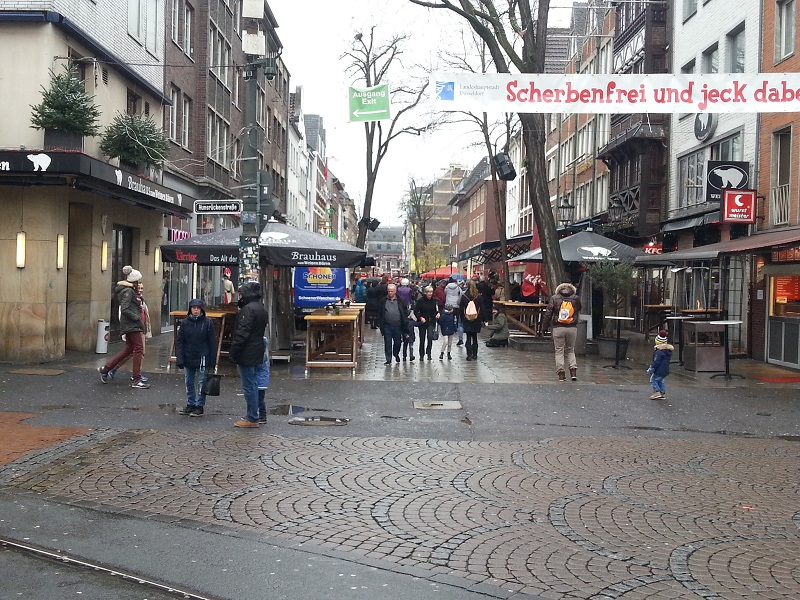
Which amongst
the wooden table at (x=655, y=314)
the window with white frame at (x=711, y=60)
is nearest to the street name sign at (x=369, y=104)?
the wooden table at (x=655, y=314)

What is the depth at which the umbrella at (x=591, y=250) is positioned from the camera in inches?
851

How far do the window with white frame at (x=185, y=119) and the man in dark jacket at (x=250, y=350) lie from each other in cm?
1823

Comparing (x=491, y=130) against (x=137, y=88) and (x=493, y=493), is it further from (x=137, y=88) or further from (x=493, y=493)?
(x=493, y=493)

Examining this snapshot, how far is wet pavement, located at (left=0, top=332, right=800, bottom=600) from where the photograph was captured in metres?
5.26

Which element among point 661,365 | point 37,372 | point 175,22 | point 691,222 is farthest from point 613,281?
point 175,22

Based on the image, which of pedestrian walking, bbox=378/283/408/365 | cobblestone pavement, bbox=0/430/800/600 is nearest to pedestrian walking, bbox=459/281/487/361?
pedestrian walking, bbox=378/283/408/365

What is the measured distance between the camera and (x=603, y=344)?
1975cm

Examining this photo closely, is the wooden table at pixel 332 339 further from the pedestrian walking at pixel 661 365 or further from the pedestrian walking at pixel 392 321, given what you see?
the pedestrian walking at pixel 661 365

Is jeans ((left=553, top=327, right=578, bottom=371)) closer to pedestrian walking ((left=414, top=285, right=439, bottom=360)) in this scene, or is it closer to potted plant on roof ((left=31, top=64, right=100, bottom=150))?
pedestrian walking ((left=414, top=285, right=439, bottom=360))

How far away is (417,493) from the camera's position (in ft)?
23.8

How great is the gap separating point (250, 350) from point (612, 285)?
40.2 feet

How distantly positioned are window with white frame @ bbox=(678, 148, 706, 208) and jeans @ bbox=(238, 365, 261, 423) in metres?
18.6

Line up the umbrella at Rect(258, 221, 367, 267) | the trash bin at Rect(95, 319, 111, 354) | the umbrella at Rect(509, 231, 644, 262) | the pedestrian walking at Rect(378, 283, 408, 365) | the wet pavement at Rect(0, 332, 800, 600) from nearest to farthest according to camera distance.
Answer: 1. the wet pavement at Rect(0, 332, 800, 600)
2. the umbrella at Rect(258, 221, 367, 267)
3. the pedestrian walking at Rect(378, 283, 408, 365)
4. the trash bin at Rect(95, 319, 111, 354)
5. the umbrella at Rect(509, 231, 644, 262)

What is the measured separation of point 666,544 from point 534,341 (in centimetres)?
1586
